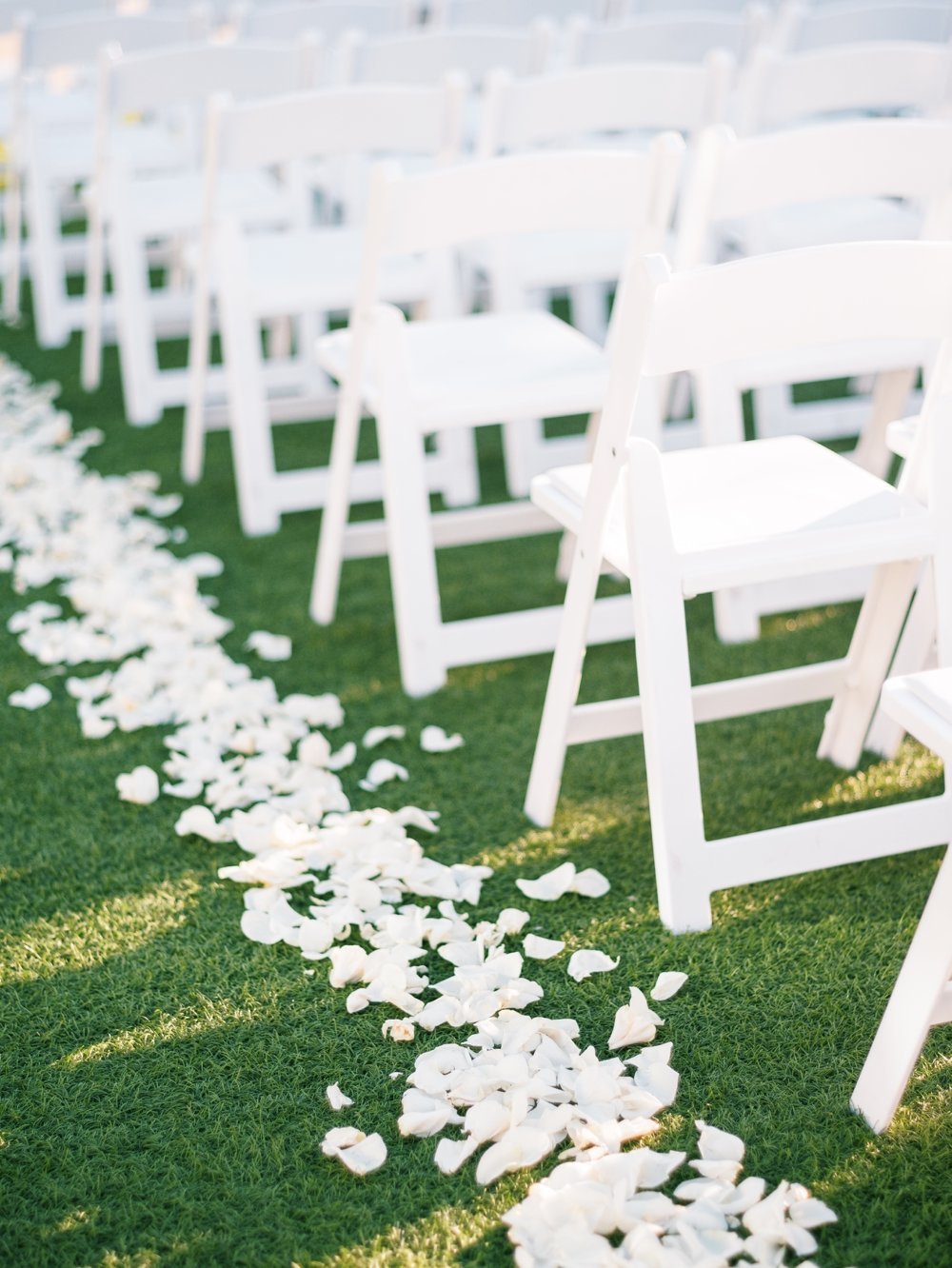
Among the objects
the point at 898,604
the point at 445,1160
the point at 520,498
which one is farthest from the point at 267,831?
the point at 520,498

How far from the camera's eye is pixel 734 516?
208 centimetres

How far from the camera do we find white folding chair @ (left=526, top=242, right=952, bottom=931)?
185cm

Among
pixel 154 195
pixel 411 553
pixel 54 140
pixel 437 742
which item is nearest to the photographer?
pixel 437 742

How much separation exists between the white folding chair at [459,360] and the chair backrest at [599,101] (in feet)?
1.68

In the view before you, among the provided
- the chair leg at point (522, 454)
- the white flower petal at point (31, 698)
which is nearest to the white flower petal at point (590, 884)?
the white flower petal at point (31, 698)

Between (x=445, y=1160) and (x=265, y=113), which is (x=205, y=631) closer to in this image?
(x=265, y=113)

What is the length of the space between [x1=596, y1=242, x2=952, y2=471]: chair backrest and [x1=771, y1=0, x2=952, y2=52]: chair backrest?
2738 millimetres

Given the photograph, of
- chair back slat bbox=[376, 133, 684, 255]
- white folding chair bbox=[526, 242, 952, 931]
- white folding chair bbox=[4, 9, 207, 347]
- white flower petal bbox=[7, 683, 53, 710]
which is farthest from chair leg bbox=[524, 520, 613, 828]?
white folding chair bbox=[4, 9, 207, 347]

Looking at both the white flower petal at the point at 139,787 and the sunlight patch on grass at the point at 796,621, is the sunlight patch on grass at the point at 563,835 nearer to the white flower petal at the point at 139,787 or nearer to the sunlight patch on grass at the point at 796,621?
the white flower petal at the point at 139,787

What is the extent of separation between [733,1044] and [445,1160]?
43cm

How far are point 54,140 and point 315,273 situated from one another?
2.61 m

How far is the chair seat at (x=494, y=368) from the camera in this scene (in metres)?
2.67

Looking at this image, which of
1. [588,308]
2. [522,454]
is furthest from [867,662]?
[588,308]

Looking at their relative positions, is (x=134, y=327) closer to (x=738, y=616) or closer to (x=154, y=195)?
(x=154, y=195)
